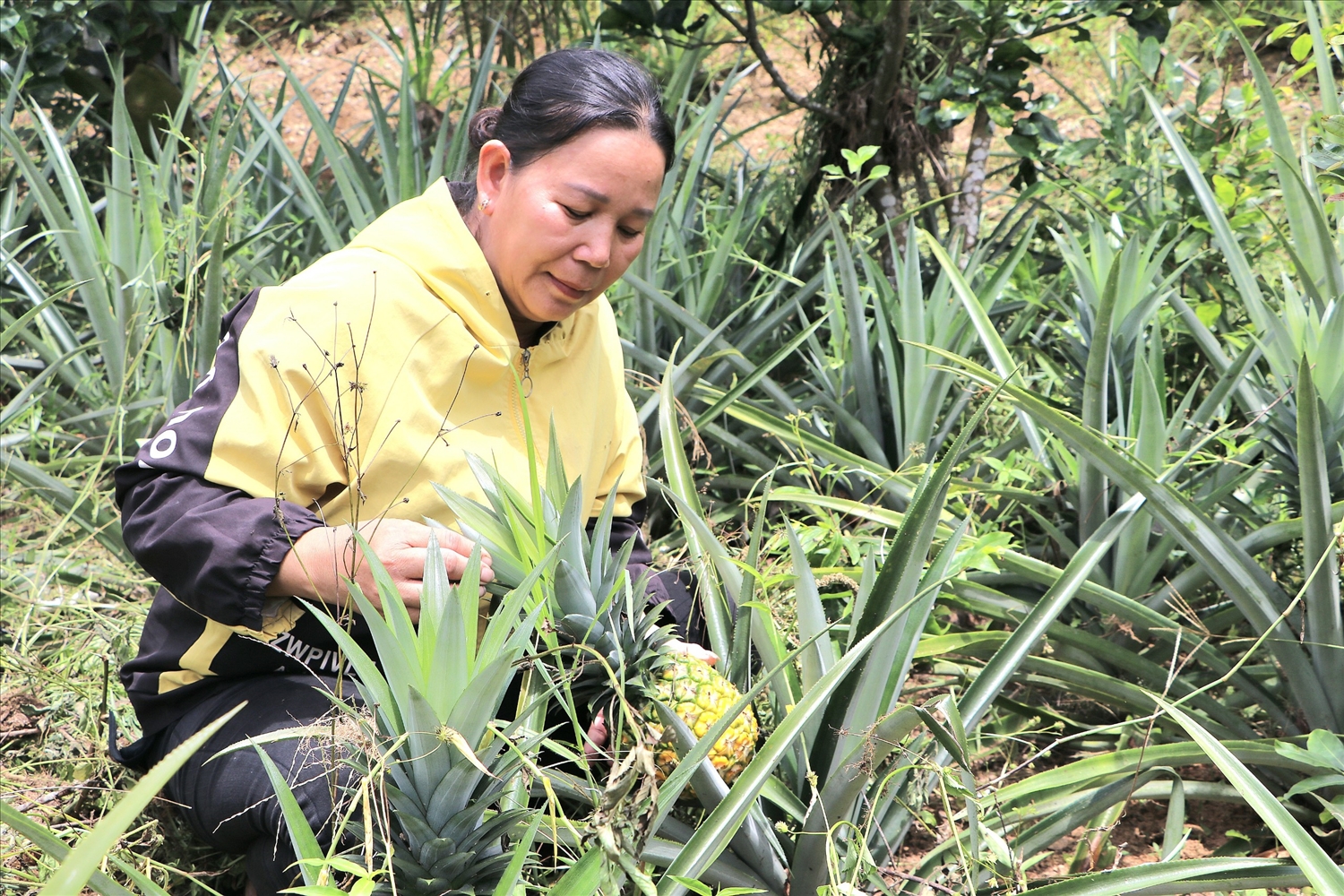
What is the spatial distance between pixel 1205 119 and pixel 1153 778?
6.82 feet

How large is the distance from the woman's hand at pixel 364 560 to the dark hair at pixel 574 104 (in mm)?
593

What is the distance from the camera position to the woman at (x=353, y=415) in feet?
4.37

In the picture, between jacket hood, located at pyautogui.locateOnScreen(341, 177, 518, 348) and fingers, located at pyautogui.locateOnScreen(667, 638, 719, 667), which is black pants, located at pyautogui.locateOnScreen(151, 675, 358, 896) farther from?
jacket hood, located at pyautogui.locateOnScreen(341, 177, 518, 348)

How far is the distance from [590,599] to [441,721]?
9.4 inches

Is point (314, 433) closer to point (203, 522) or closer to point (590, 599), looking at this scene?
point (203, 522)

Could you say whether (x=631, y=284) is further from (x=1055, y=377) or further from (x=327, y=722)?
(x=327, y=722)

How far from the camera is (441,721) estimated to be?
96cm

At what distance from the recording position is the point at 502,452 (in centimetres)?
161

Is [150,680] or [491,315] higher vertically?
[491,315]

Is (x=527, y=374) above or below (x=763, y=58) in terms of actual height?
below

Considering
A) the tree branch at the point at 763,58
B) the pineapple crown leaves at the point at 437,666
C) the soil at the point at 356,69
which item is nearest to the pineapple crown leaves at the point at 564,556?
the pineapple crown leaves at the point at 437,666

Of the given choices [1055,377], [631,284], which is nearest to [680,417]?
[631,284]

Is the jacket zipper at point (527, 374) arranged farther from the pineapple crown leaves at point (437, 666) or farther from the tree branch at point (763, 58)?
the tree branch at point (763, 58)

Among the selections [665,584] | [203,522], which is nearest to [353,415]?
[203,522]
